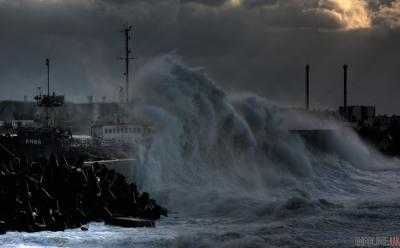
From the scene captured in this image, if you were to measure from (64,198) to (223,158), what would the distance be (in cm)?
1231

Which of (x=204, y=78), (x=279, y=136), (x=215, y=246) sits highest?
(x=204, y=78)

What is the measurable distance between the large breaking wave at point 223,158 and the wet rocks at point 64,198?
225 cm

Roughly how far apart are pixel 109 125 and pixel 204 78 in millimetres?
12079

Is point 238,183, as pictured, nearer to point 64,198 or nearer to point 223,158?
point 223,158

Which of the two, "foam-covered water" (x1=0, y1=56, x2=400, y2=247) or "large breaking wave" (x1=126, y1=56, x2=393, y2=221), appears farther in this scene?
"large breaking wave" (x1=126, y1=56, x2=393, y2=221)

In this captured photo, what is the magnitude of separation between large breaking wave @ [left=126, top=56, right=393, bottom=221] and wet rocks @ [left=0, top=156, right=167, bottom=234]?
2245mm

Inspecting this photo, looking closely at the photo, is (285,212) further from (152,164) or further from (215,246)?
(152,164)

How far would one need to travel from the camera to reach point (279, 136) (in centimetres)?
3822

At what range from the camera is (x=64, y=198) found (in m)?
22.6

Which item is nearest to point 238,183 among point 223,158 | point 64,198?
point 223,158

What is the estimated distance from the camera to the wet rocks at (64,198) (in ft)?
68.4

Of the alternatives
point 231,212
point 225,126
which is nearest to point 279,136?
point 225,126

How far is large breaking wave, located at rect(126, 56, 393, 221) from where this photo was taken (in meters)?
27.7

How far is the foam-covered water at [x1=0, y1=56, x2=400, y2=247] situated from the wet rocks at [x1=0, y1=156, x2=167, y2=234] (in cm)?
70
